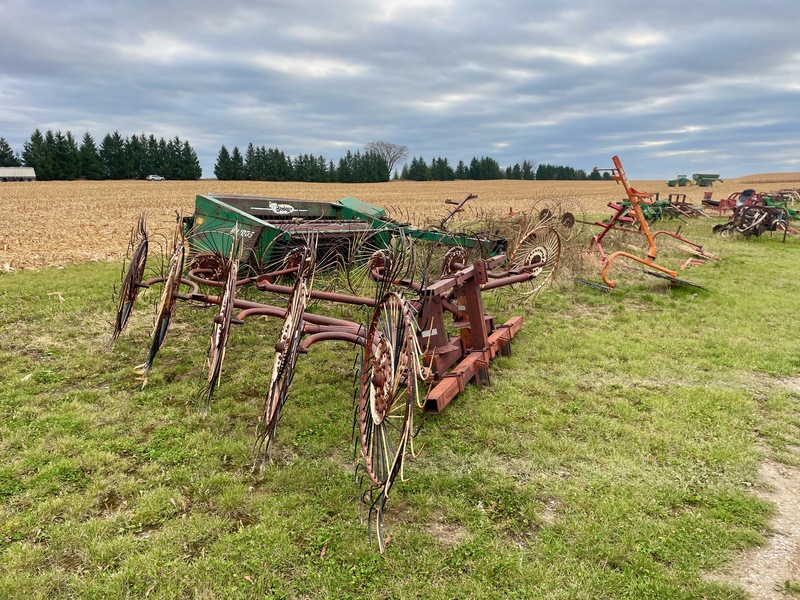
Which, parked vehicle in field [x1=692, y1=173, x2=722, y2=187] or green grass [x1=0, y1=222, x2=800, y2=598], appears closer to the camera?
green grass [x1=0, y1=222, x2=800, y2=598]

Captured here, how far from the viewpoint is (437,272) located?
19.9ft

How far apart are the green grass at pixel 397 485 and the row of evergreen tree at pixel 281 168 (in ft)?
201

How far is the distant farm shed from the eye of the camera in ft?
176

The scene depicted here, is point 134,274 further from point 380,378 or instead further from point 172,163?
point 172,163

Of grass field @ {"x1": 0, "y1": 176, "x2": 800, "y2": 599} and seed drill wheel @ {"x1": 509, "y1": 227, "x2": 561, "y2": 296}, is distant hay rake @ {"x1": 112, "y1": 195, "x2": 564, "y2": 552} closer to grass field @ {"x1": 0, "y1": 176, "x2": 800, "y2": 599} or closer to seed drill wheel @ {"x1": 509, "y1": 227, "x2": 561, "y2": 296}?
seed drill wheel @ {"x1": 509, "y1": 227, "x2": 561, "y2": 296}

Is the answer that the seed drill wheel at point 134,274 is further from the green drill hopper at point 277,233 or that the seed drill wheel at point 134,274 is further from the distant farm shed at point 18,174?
the distant farm shed at point 18,174

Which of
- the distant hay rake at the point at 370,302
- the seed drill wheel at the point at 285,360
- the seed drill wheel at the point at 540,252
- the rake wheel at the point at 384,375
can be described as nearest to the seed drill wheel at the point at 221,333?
the distant hay rake at the point at 370,302

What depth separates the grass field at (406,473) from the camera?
2391mm

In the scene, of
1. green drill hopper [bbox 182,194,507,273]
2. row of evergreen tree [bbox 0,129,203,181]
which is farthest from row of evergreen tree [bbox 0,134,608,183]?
green drill hopper [bbox 182,194,507,273]

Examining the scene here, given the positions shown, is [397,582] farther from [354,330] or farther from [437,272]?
[437,272]

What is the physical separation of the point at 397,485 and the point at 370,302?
179 centimetres

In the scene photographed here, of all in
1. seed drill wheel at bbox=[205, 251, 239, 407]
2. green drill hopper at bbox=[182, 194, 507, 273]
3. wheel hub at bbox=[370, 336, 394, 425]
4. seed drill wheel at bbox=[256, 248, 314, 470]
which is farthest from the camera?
green drill hopper at bbox=[182, 194, 507, 273]

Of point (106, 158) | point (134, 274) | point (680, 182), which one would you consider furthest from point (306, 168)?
point (134, 274)

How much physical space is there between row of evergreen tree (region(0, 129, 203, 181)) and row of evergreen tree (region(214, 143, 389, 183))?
382cm
